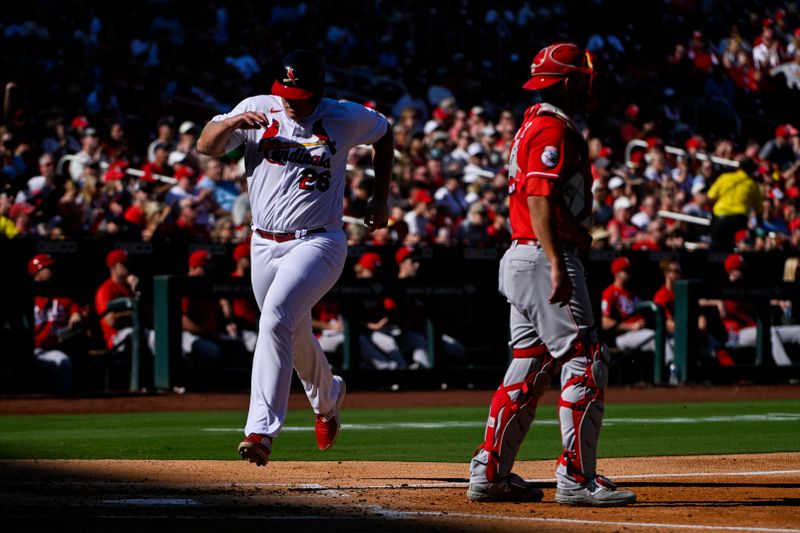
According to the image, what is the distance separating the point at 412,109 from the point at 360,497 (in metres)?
15.2

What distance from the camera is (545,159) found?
239 inches

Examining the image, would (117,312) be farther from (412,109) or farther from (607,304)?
(412,109)

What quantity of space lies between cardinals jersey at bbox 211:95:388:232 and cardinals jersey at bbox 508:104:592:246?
3.93 ft

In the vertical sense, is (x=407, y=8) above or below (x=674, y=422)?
above

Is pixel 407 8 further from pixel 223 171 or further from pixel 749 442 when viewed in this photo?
pixel 749 442

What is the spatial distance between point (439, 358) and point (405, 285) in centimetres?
92

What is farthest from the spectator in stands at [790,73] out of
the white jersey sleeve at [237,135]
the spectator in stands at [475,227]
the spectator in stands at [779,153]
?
the white jersey sleeve at [237,135]

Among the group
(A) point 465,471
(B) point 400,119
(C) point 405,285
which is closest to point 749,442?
(A) point 465,471

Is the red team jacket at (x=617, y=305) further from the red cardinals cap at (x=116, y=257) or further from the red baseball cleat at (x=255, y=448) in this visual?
the red baseball cleat at (x=255, y=448)

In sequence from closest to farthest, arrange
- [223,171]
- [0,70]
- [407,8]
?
[223,171] < [0,70] < [407,8]

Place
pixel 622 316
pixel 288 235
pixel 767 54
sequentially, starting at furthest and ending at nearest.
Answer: pixel 767 54
pixel 622 316
pixel 288 235

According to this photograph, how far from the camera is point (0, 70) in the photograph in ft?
63.7

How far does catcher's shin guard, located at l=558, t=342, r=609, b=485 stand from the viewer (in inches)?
240

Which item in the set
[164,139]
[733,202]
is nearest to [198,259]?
[164,139]
